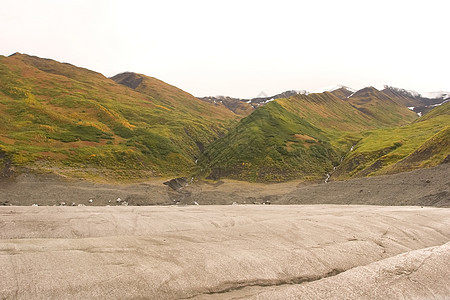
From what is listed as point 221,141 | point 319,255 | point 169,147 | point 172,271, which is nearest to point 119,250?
point 172,271

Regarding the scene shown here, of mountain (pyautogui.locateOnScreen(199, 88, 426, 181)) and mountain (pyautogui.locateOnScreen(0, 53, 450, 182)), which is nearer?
mountain (pyautogui.locateOnScreen(0, 53, 450, 182))

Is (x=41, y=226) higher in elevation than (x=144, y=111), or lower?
lower

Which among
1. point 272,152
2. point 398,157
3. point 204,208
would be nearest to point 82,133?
point 272,152

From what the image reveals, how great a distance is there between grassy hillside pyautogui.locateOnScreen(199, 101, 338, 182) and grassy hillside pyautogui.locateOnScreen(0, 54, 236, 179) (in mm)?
12749

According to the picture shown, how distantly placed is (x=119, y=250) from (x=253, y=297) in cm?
650

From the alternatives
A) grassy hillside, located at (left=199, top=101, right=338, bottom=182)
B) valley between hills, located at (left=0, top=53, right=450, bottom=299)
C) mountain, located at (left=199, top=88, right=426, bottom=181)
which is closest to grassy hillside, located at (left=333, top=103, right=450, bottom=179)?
valley between hills, located at (left=0, top=53, right=450, bottom=299)

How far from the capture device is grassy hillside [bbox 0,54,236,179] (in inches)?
2707

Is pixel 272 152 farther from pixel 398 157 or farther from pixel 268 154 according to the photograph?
pixel 398 157

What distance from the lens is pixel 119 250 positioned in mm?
13328

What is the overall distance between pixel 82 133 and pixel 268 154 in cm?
5705

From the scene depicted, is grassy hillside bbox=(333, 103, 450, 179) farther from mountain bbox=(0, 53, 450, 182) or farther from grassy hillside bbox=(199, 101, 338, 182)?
grassy hillside bbox=(199, 101, 338, 182)

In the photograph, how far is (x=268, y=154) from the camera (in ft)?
282

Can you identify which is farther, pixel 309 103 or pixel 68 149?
pixel 309 103

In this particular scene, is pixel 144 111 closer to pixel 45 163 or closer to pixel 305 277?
pixel 45 163
